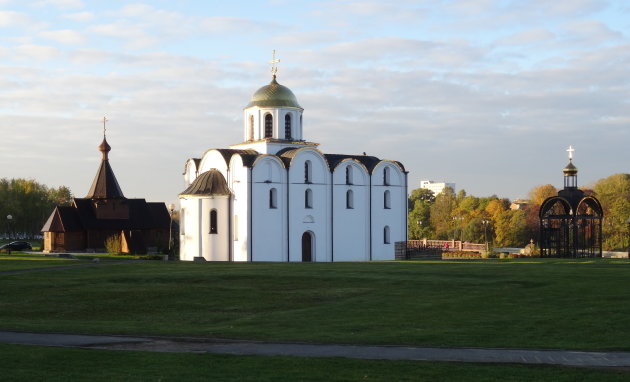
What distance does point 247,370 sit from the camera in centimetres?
1337

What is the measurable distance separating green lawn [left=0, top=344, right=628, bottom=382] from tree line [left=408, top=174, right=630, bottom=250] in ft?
217

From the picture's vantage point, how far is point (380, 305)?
2269 cm

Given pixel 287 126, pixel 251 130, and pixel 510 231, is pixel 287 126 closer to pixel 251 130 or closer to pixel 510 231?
pixel 251 130

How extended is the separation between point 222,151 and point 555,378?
150 feet

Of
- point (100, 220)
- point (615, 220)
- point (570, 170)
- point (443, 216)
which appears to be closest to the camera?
point (570, 170)

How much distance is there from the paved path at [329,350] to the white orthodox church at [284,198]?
1395 inches

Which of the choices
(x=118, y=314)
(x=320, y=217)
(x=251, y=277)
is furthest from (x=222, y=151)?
(x=118, y=314)

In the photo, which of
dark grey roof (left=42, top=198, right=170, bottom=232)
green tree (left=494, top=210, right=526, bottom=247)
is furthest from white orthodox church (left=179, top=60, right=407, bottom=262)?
green tree (left=494, top=210, right=526, bottom=247)

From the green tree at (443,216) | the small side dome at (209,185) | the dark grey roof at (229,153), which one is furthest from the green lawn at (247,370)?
the green tree at (443,216)

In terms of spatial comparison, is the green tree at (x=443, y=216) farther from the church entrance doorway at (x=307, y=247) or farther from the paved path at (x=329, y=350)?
the paved path at (x=329, y=350)

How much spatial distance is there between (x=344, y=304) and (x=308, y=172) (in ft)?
112

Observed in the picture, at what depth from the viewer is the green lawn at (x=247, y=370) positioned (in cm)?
1278

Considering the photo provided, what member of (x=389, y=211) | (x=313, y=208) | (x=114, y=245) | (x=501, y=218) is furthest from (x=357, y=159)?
(x=501, y=218)

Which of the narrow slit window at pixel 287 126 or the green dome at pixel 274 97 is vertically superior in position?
the green dome at pixel 274 97
